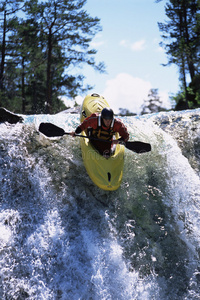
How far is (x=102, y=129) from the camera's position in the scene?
5.14 metres

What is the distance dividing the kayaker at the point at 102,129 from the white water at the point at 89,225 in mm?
454

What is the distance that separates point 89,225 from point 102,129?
1.48m

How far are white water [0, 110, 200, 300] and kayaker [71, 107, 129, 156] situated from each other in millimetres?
454

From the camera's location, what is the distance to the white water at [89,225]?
158 inches

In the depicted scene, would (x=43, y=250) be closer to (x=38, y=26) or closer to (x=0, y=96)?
(x=0, y=96)

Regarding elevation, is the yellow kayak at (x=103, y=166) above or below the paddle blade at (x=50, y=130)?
below

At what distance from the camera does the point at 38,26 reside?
13.7 m

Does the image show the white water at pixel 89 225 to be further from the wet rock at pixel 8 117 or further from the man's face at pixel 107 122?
the man's face at pixel 107 122

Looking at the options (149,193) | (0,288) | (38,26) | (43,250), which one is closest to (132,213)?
(149,193)

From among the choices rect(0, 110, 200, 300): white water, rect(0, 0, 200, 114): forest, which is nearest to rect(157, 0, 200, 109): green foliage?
rect(0, 0, 200, 114): forest

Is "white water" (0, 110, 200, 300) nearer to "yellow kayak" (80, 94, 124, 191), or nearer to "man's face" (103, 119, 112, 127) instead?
"yellow kayak" (80, 94, 124, 191)

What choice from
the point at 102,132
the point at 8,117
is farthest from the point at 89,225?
the point at 8,117

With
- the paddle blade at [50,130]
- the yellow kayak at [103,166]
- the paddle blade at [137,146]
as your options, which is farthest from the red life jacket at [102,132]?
the paddle blade at [50,130]

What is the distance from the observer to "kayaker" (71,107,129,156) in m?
5.07
